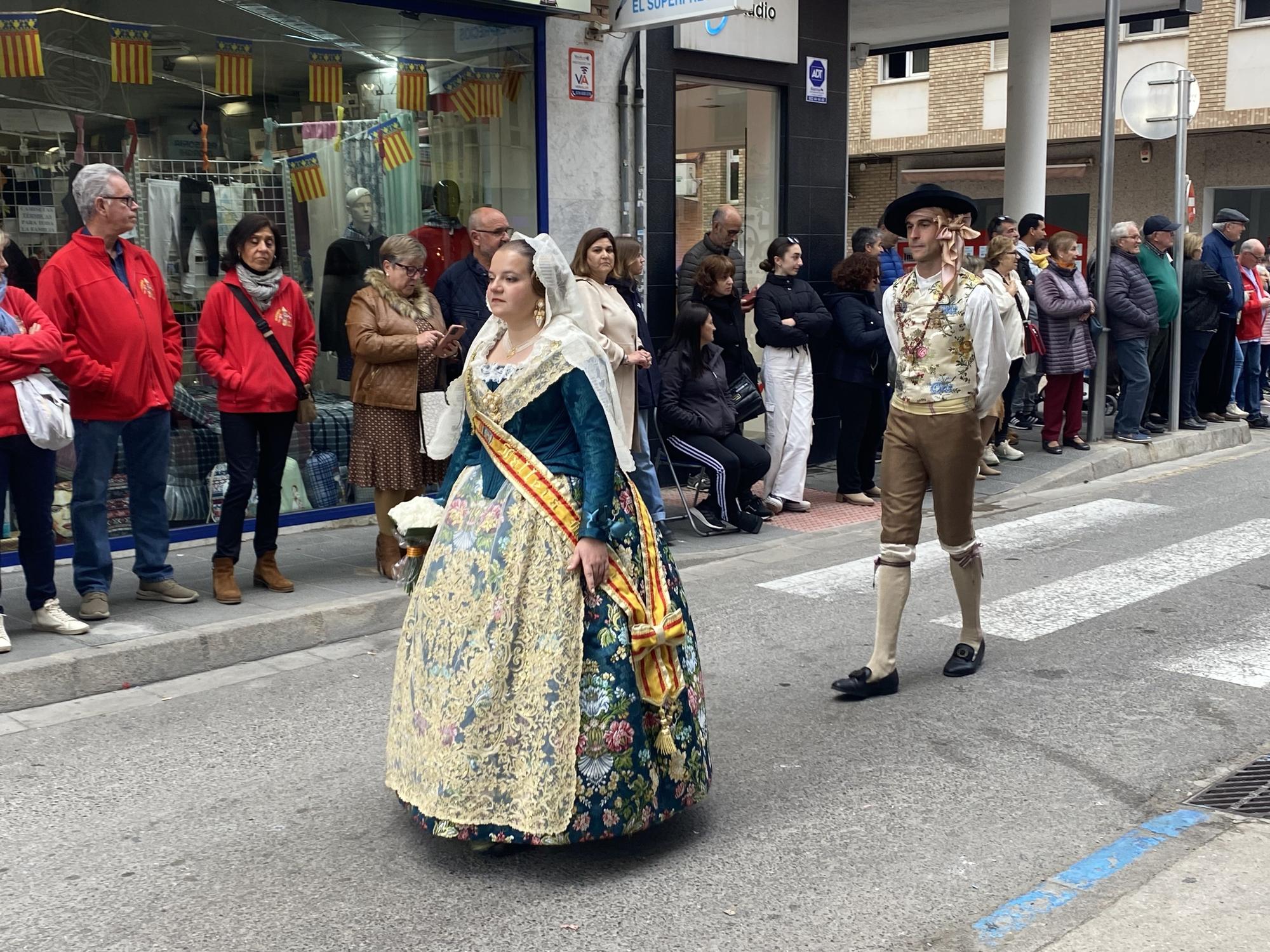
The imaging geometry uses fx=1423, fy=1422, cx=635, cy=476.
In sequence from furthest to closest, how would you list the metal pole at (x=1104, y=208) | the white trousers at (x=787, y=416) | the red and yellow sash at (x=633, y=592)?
1. the metal pole at (x=1104, y=208)
2. the white trousers at (x=787, y=416)
3. the red and yellow sash at (x=633, y=592)

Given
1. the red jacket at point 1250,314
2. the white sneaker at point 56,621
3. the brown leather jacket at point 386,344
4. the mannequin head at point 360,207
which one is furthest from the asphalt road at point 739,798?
the red jacket at point 1250,314

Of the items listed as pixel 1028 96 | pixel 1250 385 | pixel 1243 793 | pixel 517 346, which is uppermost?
pixel 1028 96

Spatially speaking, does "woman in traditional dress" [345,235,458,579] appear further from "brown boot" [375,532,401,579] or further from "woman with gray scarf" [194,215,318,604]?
"woman with gray scarf" [194,215,318,604]

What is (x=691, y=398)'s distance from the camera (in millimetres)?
9383

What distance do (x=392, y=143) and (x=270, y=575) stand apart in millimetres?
3605

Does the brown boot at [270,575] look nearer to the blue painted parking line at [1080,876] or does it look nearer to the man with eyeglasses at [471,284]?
the man with eyeglasses at [471,284]

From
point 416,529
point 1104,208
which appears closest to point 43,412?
point 416,529

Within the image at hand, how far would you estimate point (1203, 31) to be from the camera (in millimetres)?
24609

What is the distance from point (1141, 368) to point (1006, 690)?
7.71m

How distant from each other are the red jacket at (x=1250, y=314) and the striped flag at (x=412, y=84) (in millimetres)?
8983

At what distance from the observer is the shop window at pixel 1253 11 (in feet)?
78.9

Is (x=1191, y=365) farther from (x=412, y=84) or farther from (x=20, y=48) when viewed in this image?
(x=20, y=48)

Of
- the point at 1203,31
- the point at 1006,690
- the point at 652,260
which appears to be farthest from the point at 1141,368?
the point at 1203,31

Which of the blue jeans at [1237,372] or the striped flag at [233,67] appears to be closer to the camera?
the striped flag at [233,67]
